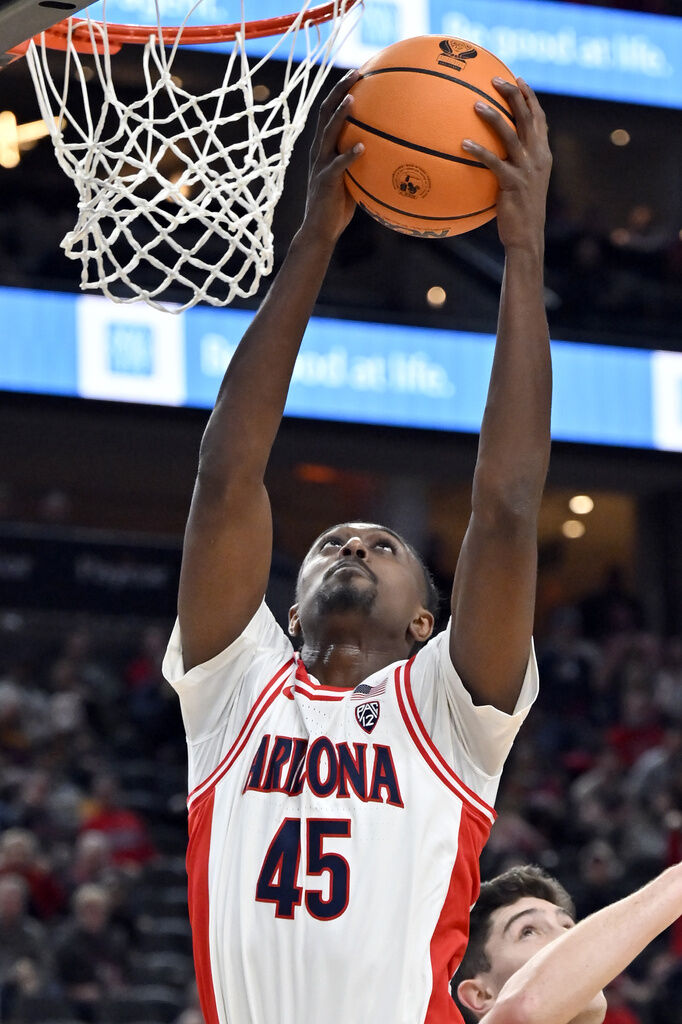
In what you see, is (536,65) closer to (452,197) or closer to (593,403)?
(593,403)

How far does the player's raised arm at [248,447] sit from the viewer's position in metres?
2.77

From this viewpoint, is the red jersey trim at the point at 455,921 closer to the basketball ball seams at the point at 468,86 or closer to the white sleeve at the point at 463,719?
the white sleeve at the point at 463,719

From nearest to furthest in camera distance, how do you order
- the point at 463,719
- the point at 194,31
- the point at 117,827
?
the point at 463,719, the point at 194,31, the point at 117,827

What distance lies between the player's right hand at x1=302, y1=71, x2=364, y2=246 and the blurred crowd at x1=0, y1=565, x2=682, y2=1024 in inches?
208

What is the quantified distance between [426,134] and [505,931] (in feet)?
5.15

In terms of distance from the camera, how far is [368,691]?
2801mm

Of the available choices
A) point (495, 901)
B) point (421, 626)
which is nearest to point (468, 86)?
point (421, 626)

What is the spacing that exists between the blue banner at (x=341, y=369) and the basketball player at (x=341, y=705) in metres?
7.16

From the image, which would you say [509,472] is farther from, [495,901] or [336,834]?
[495,901]

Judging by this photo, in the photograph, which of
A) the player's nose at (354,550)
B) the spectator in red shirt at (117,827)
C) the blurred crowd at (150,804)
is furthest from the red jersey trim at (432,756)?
the spectator in red shirt at (117,827)

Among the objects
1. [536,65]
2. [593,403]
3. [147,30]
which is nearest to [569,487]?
[593,403]

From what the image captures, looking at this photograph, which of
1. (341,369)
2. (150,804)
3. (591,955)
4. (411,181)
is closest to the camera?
(591,955)

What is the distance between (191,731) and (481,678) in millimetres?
600

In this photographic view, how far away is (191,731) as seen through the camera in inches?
114
